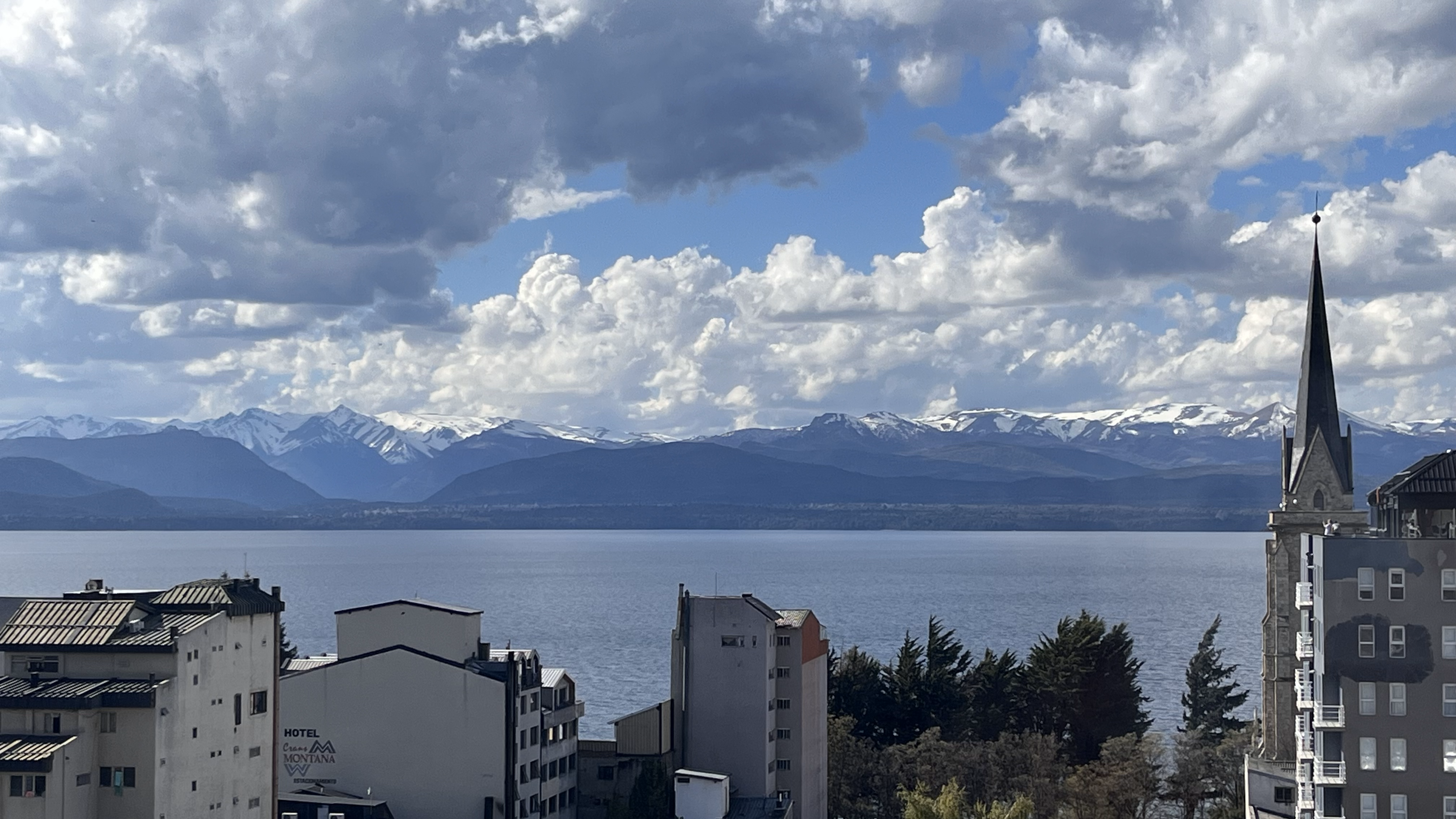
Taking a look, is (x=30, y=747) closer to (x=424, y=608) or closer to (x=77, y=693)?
(x=77, y=693)

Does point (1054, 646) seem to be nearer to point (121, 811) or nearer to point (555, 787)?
point (555, 787)

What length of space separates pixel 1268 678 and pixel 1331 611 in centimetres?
2501

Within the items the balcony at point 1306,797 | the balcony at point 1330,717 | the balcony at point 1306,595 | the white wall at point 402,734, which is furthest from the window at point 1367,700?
the white wall at point 402,734

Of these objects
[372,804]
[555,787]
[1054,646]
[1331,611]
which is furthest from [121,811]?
[1054,646]

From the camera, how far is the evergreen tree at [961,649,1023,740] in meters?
102

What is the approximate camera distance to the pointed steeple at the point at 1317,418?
269 ft

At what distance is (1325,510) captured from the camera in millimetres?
81312

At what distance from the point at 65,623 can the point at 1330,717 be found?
45.9m

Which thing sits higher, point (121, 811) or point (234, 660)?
point (234, 660)

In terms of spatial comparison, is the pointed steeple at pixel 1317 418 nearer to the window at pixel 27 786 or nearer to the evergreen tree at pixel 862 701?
the evergreen tree at pixel 862 701

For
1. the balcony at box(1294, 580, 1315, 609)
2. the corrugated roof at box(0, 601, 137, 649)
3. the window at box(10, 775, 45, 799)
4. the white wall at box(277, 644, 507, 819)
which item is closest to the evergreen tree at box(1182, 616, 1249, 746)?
the balcony at box(1294, 580, 1315, 609)

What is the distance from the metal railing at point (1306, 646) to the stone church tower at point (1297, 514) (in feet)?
57.4

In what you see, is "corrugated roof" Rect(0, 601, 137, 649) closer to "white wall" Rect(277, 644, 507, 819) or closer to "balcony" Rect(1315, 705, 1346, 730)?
"white wall" Rect(277, 644, 507, 819)

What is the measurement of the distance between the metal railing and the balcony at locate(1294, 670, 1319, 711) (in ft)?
2.14
